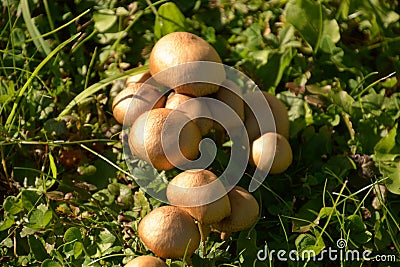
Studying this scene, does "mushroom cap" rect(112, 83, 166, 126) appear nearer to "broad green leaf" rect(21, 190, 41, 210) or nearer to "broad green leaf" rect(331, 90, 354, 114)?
"broad green leaf" rect(21, 190, 41, 210)

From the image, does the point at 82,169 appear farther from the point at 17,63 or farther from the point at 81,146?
the point at 17,63

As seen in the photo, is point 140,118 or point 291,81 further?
point 291,81

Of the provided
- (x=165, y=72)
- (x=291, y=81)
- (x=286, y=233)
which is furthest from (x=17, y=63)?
(x=286, y=233)

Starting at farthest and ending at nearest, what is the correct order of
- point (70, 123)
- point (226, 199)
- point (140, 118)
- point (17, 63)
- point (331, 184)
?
point (17, 63) < point (70, 123) < point (331, 184) < point (140, 118) < point (226, 199)

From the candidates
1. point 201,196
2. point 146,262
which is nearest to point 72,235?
point 146,262

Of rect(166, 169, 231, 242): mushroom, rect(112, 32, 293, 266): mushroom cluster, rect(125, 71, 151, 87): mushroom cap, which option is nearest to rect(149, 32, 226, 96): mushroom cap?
rect(112, 32, 293, 266): mushroom cluster

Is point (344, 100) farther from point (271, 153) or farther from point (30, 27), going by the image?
point (30, 27)
